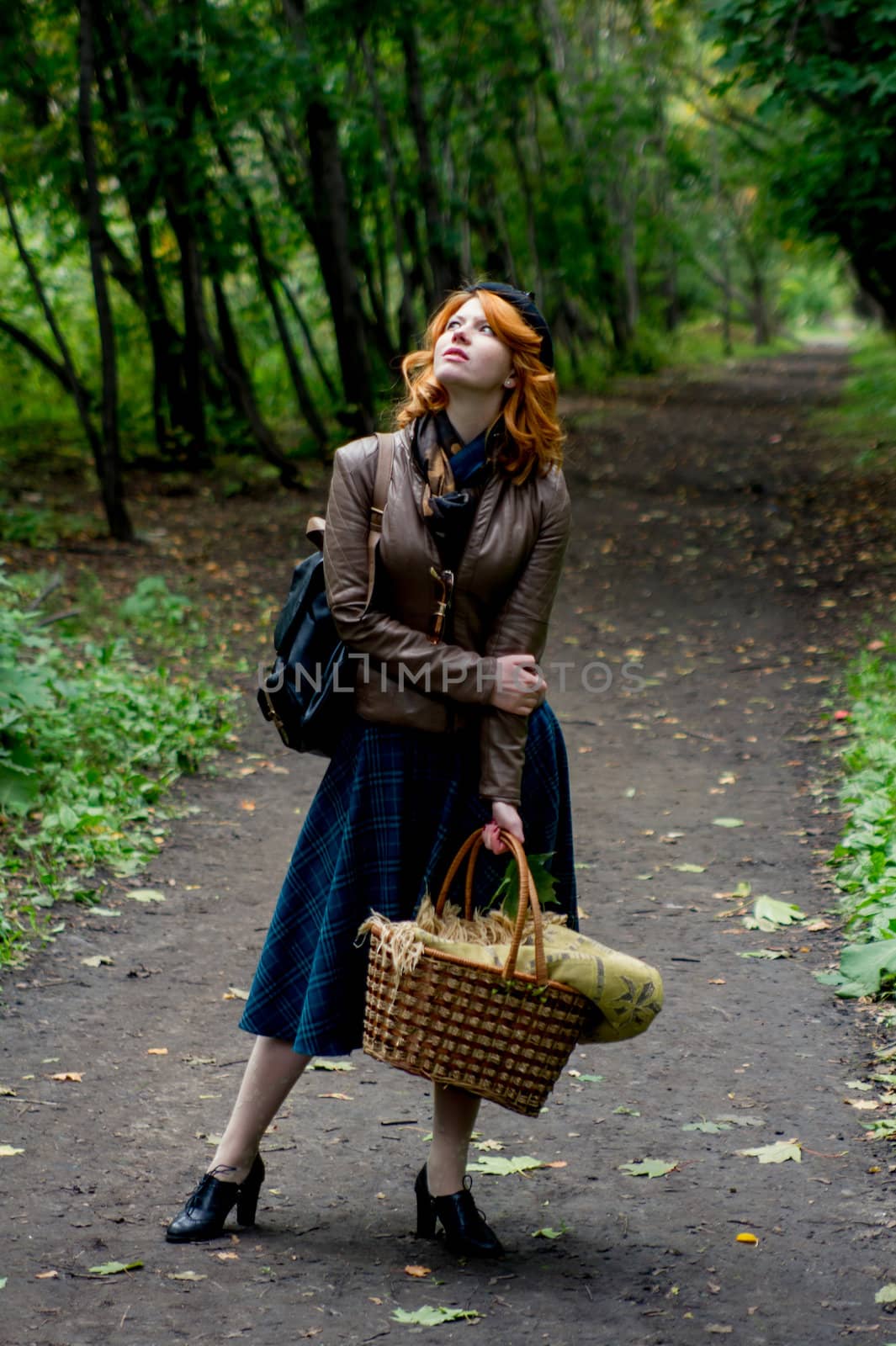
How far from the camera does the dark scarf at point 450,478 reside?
3.15 meters

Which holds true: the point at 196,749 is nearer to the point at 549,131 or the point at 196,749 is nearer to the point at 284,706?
the point at 284,706

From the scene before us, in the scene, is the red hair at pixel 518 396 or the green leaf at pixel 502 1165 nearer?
the red hair at pixel 518 396

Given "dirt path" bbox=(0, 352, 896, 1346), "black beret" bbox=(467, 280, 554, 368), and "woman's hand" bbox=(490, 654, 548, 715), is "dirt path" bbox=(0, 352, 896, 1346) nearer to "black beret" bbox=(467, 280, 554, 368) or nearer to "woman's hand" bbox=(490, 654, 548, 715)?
"woman's hand" bbox=(490, 654, 548, 715)

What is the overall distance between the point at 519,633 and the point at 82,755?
14.4 ft

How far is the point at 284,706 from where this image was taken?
10.9 feet

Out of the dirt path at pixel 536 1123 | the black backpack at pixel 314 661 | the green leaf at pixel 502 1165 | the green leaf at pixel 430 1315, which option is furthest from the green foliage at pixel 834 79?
the green leaf at pixel 430 1315

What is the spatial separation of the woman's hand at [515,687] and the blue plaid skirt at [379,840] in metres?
0.17

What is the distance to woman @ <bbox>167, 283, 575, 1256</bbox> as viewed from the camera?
3.17 metres

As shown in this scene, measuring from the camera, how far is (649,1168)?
150 inches

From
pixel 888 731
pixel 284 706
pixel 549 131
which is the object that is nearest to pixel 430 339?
pixel 284 706

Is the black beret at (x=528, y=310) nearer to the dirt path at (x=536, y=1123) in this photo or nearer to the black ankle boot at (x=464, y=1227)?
the black ankle boot at (x=464, y=1227)

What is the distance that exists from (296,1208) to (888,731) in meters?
4.65

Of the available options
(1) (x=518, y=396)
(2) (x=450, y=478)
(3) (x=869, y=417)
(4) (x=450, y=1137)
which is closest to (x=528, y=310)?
(1) (x=518, y=396)

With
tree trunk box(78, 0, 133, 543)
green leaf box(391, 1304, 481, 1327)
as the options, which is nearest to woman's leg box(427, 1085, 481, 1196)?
green leaf box(391, 1304, 481, 1327)
